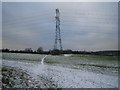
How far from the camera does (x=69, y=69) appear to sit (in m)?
8.30

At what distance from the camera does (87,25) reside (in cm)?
834

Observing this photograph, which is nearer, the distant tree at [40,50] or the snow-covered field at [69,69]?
the snow-covered field at [69,69]

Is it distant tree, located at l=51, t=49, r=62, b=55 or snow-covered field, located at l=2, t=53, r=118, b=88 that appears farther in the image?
distant tree, located at l=51, t=49, r=62, b=55

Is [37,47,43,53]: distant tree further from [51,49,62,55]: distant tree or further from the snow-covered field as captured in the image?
[51,49,62,55]: distant tree

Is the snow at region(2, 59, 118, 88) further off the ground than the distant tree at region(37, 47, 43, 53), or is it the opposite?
the distant tree at region(37, 47, 43, 53)

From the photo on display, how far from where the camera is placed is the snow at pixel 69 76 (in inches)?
304

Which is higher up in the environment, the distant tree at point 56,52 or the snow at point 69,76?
the distant tree at point 56,52

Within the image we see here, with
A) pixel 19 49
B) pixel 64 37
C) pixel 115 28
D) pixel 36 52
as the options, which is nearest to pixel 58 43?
pixel 64 37

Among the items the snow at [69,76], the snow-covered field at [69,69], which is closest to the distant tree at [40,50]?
the snow-covered field at [69,69]

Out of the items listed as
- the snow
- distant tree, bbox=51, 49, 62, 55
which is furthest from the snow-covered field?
distant tree, bbox=51, 49, 62, 55

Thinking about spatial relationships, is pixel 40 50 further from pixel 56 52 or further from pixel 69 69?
pixel 69 69

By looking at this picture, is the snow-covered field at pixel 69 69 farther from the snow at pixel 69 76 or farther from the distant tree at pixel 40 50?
the distant tree at pixel 40 50

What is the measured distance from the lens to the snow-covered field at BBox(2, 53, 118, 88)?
7.80m

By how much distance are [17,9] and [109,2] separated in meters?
3.41
